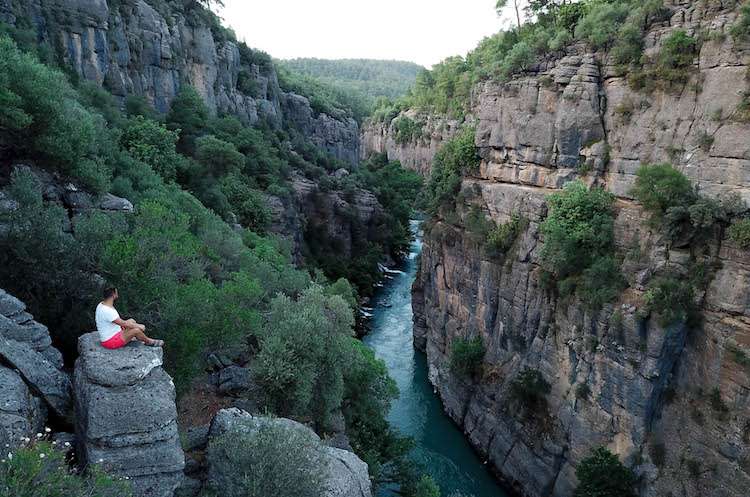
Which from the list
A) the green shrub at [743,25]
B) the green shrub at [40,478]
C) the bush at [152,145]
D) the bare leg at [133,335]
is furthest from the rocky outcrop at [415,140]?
the green shrub at [40,478]

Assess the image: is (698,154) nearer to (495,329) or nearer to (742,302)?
(742,302)

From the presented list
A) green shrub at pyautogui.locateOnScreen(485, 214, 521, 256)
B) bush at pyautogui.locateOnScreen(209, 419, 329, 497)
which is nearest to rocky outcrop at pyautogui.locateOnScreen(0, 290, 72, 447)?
bush at pyautogui.locateOnScreen(209, 419, 329, 497)

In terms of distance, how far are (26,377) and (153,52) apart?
36.9m

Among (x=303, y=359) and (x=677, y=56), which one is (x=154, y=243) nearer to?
(x=303, y=359)

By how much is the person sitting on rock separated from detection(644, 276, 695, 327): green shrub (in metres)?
15.2

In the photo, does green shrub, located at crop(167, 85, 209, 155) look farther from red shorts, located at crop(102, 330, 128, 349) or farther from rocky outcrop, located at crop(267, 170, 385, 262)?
red shorts, located at crop(102, 330, 128, 349)

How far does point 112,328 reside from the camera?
8422mm

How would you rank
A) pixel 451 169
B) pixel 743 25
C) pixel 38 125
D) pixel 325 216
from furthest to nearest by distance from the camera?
pixel 325 216
pixel 451 169
pixel 743 25
pixel 38 125

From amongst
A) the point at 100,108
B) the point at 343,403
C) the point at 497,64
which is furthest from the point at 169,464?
the point at 100,108

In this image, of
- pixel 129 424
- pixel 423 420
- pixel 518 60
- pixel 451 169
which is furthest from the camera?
pixel 451 169

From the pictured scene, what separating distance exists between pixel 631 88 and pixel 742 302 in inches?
363

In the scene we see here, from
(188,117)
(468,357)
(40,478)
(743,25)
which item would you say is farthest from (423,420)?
(188,117)

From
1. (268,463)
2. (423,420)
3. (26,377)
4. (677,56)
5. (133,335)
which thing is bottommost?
(423,420)

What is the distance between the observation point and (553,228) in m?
20.2
